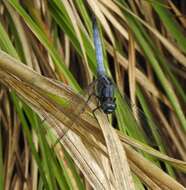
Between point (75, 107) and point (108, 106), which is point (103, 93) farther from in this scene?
point (75, 107)

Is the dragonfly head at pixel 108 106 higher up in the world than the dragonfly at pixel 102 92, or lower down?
lower down

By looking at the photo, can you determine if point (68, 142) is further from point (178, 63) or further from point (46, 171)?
point (178, 63)

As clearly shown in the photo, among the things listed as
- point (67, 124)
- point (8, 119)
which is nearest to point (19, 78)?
point (67, 124)

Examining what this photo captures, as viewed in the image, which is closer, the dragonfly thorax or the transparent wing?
the transparent wing

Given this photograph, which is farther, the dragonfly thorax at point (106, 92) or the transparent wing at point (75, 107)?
the dragonfly thorax at point (106, 92)
